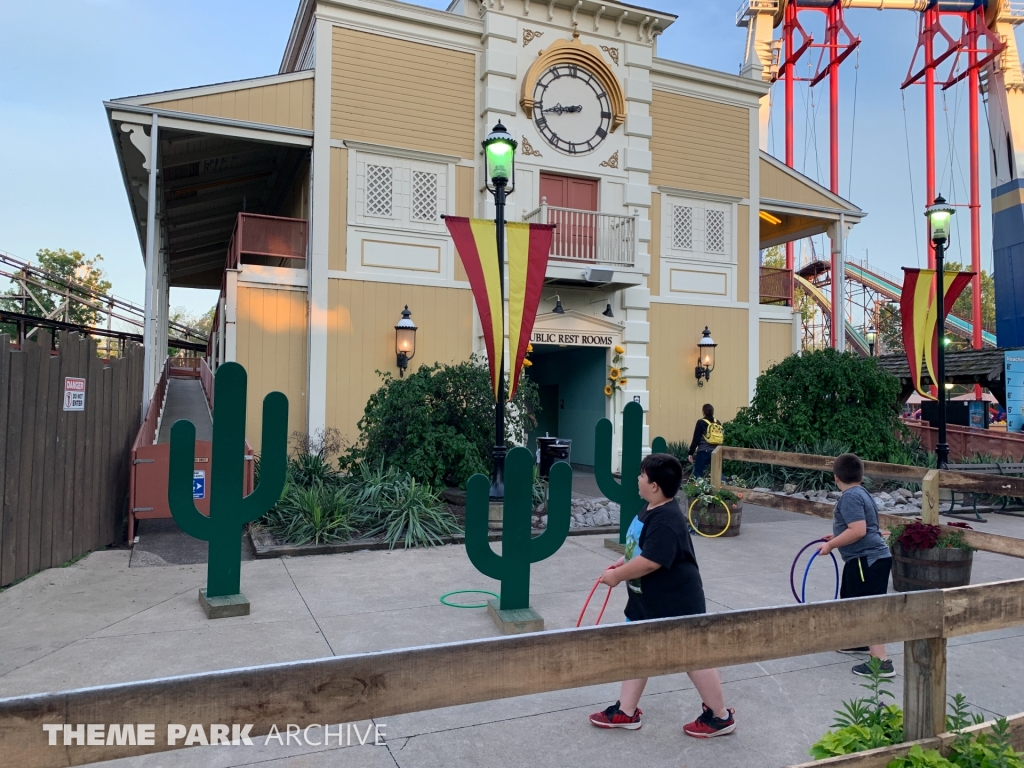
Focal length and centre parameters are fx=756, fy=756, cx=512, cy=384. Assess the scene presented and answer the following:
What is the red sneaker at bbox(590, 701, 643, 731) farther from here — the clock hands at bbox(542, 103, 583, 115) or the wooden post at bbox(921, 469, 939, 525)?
the clock hands at bbox(542, 103, 583, 115)

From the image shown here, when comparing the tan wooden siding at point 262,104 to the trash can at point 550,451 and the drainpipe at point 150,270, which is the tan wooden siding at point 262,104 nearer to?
the drainpipe at point 150,270

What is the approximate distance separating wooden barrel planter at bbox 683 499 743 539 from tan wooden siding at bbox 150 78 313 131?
9.54 meters

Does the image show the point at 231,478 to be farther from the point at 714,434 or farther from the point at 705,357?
the point at 705,357

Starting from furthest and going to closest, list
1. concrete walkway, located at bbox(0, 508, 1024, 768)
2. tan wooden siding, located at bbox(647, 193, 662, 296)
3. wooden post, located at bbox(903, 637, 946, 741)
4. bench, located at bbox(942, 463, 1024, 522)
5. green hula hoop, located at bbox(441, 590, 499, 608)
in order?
tan wooden siding, located at bbox(647, 193, 662, 296) < bench, located at bbox(942, 463, 1024, 522) < green hula hoop, located at bbox(441, 590, 499, 608) < concrete walkway, located at bbox(0, 508, 1024, 768) < wooden post, located at bbox(903, 637, 946, 741)

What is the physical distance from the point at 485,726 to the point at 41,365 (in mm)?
5152

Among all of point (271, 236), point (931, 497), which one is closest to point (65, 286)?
point (271, 236)

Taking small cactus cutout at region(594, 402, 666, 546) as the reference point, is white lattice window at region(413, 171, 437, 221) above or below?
above

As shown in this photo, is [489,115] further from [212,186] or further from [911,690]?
[911,690]

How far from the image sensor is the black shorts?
16.1 ft

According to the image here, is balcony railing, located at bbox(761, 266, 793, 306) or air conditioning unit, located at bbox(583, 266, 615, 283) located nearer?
air conditioning unit, located at bbox(583, 266, 615, 283)

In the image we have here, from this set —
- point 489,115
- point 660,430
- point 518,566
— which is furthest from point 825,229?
point 518,566

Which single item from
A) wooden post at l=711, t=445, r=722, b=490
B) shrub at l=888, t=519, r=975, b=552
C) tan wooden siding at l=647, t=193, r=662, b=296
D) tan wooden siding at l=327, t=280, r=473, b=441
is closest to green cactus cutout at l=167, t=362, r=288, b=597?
shrub at l=888, t=519, r=975, b=552

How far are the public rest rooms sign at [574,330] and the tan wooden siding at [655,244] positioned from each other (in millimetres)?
1411

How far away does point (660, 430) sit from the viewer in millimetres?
16328
